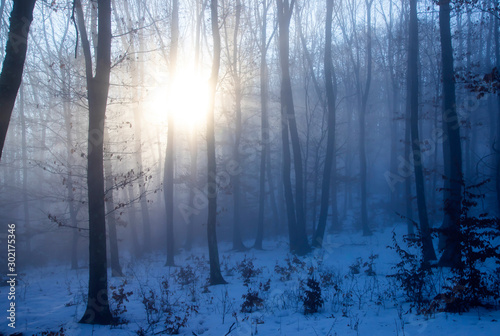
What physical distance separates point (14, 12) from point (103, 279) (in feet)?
16.0

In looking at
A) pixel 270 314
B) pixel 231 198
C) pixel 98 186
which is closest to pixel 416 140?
pixel 270 314

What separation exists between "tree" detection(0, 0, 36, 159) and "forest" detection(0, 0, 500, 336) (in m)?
0.02

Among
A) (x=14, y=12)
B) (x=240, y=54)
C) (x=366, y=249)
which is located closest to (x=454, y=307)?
(x=14, y=12)

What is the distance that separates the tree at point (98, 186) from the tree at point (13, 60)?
5.37 feet

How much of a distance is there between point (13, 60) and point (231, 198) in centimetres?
2654

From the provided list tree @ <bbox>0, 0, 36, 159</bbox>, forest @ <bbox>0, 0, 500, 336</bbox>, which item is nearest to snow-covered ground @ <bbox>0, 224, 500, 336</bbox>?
forest @ <bbox>0, 0, 500, 336</bbox>

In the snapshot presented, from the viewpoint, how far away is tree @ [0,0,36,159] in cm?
545

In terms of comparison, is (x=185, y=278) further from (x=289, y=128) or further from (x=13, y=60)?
(x=289, y=128)

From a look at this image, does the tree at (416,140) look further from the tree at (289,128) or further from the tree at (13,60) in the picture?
the tree at (13,60)

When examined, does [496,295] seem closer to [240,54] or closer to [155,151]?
[240,54]

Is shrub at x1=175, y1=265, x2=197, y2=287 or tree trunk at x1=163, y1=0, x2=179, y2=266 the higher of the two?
tree trunk at x1=163, y1=0, x2=179, y2=266

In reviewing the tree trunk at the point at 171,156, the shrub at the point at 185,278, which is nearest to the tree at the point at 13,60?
the shrub at the point at 185,278

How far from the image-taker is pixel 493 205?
87.7 feet

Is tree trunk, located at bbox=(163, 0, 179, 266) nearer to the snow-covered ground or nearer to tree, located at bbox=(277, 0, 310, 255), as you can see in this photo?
tree, located at bbox=(277, 0, 310, 255)
